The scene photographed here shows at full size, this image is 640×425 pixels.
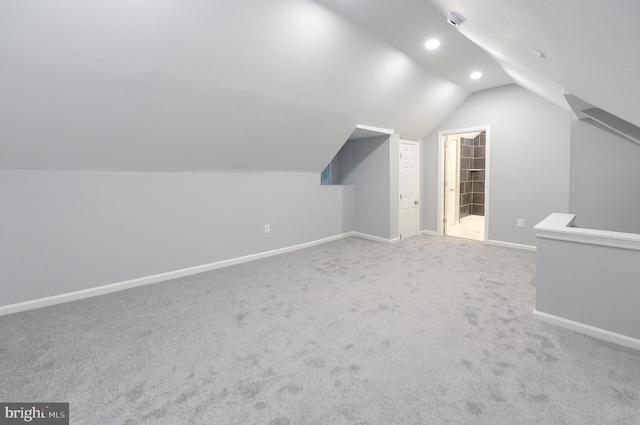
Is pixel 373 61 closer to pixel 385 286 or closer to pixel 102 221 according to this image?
pixel 385 286

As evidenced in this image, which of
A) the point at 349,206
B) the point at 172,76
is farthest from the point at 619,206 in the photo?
the point at 172,76

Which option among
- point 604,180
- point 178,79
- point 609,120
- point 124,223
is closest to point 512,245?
point 604,180

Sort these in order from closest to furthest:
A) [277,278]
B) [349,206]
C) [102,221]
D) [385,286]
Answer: [102,221] < [385,286] < [277,278] < [349,206]

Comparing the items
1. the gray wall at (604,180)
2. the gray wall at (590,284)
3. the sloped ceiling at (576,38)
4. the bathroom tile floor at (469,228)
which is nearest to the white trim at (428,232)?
the bathroom tile floor at (469,228)

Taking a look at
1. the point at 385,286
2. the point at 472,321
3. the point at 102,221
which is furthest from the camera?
the point at 385,286

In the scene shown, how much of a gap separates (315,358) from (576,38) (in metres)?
2.26

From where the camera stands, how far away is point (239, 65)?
2.74 meters

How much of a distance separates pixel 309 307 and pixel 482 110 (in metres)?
4.59

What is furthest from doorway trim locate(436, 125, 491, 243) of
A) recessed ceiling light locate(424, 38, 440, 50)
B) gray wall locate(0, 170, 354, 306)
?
gray wall locate(0, 170, 354, 306)

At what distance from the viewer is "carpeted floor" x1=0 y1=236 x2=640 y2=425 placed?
158 cm

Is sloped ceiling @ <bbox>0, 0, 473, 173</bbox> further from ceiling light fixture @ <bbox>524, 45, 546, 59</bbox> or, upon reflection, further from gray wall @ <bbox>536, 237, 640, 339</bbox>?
gray wall @ <bbox>536, 237, 640, 339</bbox>

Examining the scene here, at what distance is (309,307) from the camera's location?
9.19 ft

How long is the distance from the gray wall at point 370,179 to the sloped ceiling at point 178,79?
54.4 inches

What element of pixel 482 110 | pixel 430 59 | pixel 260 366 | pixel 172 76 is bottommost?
pixel 260 366
